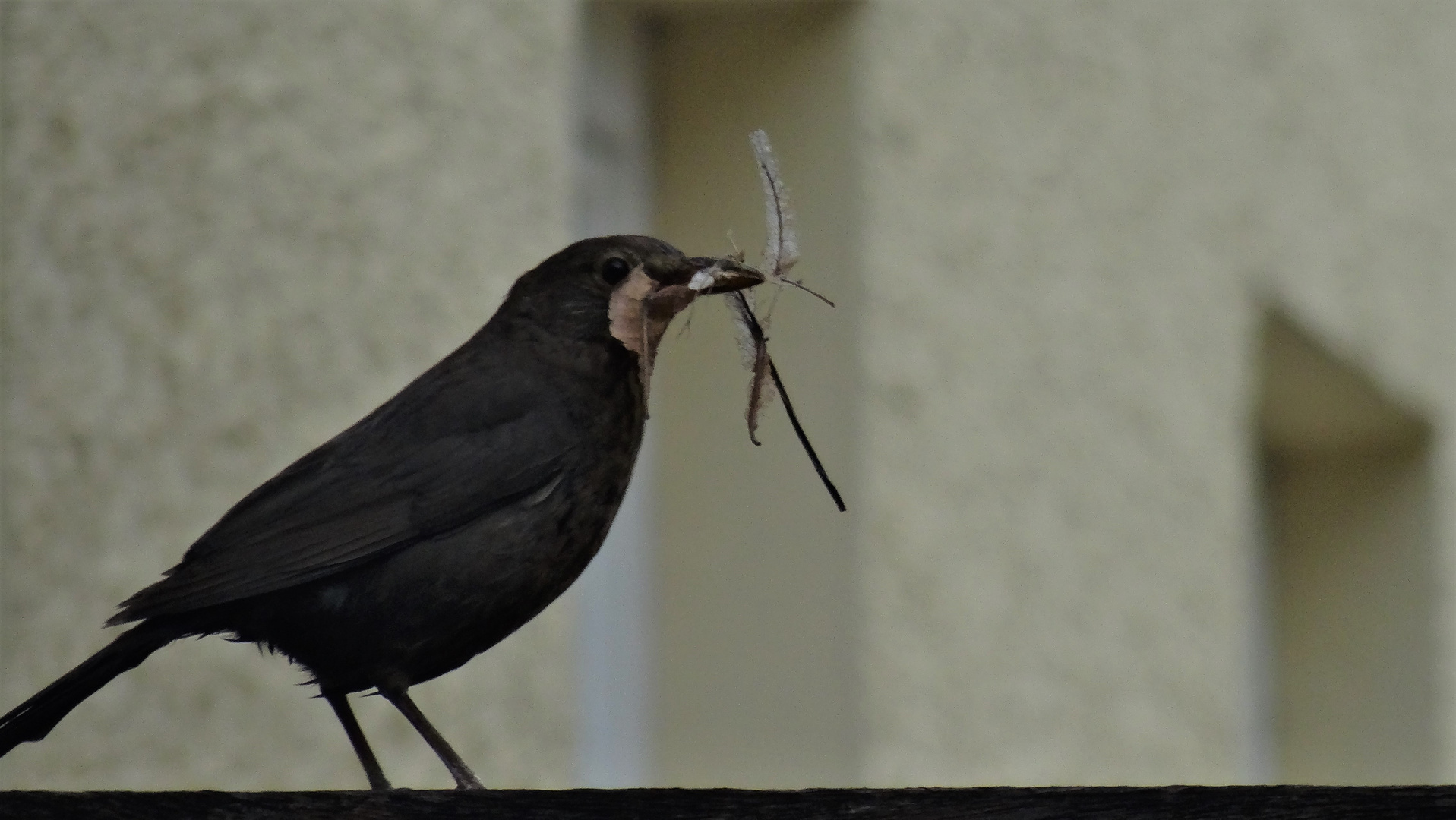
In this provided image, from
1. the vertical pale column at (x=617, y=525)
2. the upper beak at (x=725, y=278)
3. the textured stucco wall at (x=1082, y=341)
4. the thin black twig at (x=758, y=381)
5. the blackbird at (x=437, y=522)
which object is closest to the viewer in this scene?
the thin black twig at (x=758, y=381)

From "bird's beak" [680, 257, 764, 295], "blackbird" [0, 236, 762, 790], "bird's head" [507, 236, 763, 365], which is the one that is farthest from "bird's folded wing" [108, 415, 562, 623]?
"bird's beak" [680, 257, 764, 295]

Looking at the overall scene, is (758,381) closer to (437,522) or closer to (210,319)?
(437,522)

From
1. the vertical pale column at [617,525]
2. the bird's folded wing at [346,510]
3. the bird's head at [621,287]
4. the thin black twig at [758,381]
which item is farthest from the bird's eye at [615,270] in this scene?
the vertical pale column at [617,525]

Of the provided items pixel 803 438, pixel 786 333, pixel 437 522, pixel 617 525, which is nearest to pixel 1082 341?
pixel 786 333

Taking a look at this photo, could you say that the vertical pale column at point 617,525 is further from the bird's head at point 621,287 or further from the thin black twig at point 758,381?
the thin black twig at point 758,381

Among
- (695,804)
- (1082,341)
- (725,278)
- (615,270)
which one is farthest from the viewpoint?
(1082,341)

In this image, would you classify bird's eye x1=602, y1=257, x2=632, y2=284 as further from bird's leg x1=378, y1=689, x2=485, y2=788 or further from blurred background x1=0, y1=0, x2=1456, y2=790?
blurred background x1=0, y1=0, x2=1456, y2=790
